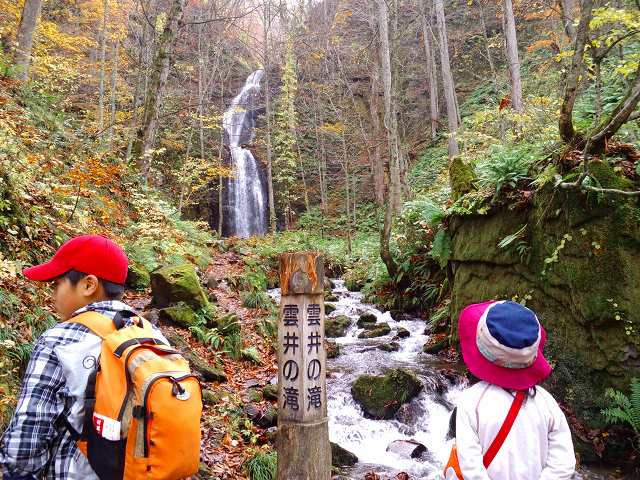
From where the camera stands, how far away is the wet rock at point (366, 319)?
11.2 metres

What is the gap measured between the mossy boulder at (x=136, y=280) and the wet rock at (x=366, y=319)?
530cm

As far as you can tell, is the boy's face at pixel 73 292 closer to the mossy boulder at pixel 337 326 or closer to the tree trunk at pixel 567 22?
the tree trunk at pixel 567 22

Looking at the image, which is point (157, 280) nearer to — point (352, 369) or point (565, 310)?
point (352, 369)

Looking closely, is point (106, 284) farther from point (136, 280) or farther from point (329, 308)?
point (329, 308)

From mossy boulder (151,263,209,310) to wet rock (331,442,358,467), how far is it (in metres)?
3.71

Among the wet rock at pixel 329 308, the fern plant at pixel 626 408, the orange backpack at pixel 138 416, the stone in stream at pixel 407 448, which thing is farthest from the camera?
the wet rock at pixel 329 308

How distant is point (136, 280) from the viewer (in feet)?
28.7

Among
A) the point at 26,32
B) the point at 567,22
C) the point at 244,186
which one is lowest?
the point at 244,186

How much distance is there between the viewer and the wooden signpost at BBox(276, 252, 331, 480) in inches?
161

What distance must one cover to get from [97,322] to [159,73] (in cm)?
1065

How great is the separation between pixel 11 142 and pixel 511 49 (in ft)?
45.7

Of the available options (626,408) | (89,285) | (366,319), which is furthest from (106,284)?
(366,319)

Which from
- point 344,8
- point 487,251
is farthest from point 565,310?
point 344,8

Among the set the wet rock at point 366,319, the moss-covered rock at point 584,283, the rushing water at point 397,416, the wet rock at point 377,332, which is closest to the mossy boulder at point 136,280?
the rushing water at point 397,416
